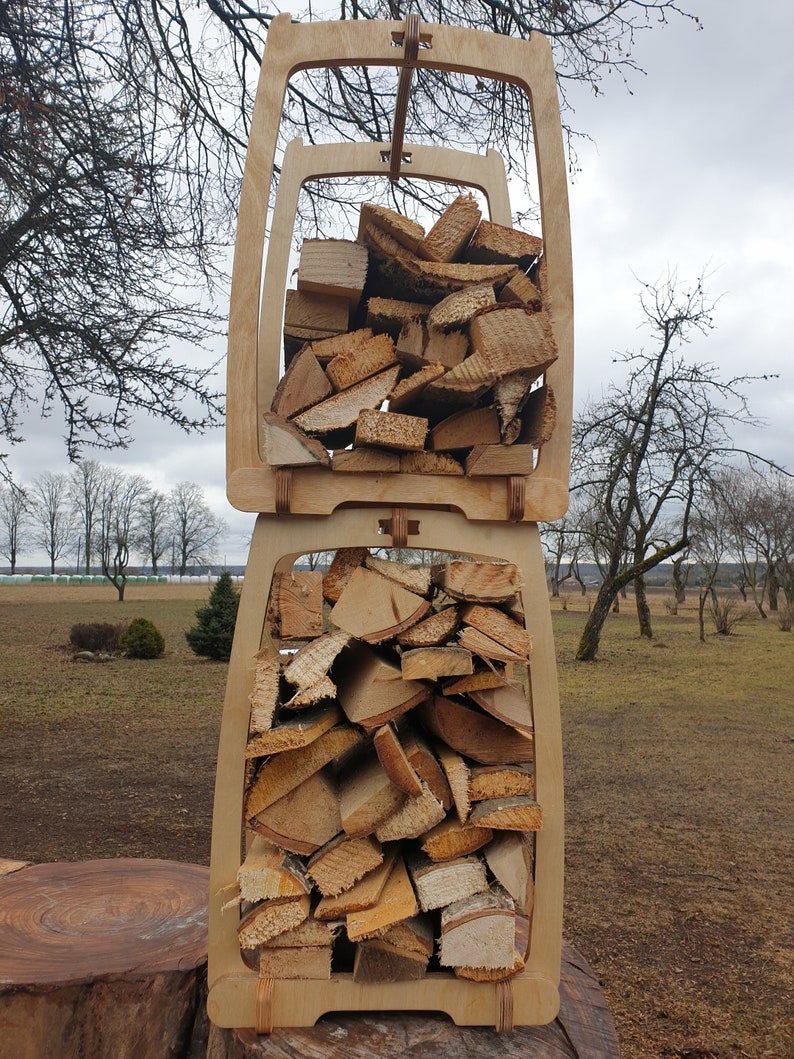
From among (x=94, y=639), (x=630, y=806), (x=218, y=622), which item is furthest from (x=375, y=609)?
(x=94, y=639)

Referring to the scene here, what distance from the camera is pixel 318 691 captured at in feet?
4.71

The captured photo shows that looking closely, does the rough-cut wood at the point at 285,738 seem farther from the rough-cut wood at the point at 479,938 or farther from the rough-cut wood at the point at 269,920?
the rough-cut wood at the point at 479,938

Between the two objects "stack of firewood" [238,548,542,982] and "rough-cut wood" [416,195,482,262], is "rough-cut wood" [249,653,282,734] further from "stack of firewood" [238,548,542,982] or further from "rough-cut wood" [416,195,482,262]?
"rough-cut wood" [416,195,482,262]

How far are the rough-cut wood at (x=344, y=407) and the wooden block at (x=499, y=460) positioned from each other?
0.22 metres

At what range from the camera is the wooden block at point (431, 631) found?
1494mm

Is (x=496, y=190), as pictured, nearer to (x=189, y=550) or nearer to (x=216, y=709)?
(x=216, y=709)

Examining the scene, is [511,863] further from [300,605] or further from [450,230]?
[450,230]

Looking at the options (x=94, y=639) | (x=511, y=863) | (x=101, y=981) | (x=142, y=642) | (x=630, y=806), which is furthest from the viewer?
(x=94, y=639)

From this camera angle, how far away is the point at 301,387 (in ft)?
5.00

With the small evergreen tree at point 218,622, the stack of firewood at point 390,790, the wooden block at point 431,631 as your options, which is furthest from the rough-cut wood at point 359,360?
the small evergreen tree at point 218,622

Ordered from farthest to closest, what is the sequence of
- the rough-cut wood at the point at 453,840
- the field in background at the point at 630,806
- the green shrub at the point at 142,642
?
1. the green shrub at the point at 142,642
2. the field in background at the point at 630,806
3. the rough-cut wood at the point at 453,840

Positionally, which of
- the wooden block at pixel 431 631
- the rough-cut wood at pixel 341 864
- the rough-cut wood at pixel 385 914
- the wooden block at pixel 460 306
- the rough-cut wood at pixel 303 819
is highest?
the wooden block at pixel 460 306

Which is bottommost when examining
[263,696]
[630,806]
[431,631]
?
[630,806]

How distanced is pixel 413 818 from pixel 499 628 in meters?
0.41
